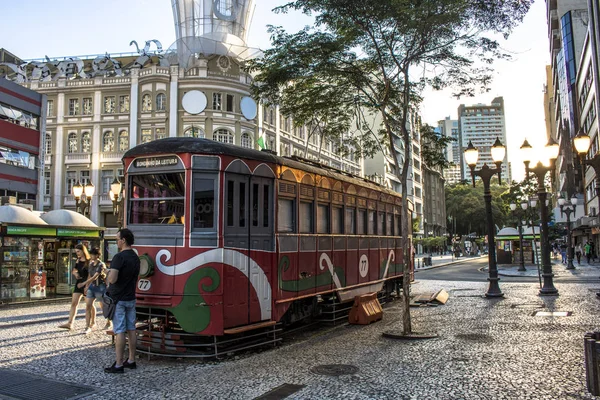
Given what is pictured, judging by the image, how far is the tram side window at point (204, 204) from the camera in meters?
8.41

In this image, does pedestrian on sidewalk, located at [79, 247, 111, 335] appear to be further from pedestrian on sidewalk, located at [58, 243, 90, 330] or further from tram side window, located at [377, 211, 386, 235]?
tram side window, located at [377, 211, 386, 235]

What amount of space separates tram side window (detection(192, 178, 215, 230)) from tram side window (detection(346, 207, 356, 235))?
5.13 m

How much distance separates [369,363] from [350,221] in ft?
18.0

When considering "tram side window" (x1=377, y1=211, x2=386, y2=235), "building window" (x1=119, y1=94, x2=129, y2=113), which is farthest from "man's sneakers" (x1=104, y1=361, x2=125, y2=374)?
"building window" (x1=119, y1=94, x2=129, y2=113)

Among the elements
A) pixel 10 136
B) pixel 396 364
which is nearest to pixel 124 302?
pixel 396 364

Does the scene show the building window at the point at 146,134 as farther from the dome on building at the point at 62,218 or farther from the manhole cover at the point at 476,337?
the manhole cover at the point at 476,337

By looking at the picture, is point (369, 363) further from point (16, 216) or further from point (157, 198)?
point (16, 216)

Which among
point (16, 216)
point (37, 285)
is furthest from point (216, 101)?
point (37, 285)

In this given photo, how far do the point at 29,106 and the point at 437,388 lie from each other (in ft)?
107

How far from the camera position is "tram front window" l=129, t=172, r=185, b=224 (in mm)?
8508

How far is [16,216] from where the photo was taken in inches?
645

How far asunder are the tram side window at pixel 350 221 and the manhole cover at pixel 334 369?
5.33 metres

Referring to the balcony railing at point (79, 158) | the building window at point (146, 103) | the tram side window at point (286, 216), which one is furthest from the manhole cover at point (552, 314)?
the balcony railing at point (79, 158)

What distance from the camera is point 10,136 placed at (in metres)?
30.2
